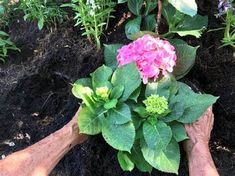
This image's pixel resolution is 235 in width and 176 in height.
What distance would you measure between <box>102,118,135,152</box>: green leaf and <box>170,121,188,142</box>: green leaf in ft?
0.49

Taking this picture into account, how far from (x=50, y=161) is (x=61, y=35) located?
2.89 ft

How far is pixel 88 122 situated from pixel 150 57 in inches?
12.3

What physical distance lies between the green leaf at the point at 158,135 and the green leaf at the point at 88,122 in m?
0.16

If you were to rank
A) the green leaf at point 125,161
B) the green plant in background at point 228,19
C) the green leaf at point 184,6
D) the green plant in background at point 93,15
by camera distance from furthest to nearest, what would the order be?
the green plant in background at point 93,15 → the green plant in background at point 228,19 → the green leaf at point 184,6 → the green leaf at point 125,161

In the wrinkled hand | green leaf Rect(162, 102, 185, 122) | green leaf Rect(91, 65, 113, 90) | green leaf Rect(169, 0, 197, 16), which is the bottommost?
the wrinkled hand

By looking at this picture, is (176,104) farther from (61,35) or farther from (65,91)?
(61,35)

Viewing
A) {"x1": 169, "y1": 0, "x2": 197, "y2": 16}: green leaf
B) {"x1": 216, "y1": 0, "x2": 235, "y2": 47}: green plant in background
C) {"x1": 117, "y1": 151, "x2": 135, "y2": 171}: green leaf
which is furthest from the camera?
{"x1": 216, "y1": 0, "x2": 235, "y2": 47}: green plant in background

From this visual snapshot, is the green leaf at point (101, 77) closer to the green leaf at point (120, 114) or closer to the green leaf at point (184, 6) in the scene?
the green leaf at point (120, 114)

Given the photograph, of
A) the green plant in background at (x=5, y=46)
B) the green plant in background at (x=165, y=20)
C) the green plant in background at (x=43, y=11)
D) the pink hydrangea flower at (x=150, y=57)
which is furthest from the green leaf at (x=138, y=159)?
the green plant in background at (x=5, y=46)

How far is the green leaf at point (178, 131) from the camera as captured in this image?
142 cm

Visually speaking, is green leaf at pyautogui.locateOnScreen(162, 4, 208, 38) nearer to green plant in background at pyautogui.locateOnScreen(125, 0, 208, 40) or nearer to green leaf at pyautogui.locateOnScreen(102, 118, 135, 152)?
green plant in background at pyautogui.locateOnScreen(125, 0, 208, 40)

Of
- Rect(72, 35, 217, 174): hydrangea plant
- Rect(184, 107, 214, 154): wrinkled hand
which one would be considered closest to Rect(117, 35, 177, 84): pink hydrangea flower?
Rect(72, 35, 217, 174): hydrangea plant

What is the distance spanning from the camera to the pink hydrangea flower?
148 cm

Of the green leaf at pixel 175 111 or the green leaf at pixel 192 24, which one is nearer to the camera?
the green leaf at pixel 175 111
